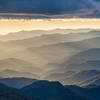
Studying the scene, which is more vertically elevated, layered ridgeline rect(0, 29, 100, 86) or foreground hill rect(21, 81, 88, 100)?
foreground hill rect(21, 81, 88, 100)

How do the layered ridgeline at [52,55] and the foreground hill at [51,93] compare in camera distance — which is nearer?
the foreground hill at [51,93]

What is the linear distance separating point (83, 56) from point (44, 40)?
4108cm

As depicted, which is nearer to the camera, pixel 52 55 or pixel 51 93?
pixel 51 93

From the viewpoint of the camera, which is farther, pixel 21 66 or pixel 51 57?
pixel 51 57

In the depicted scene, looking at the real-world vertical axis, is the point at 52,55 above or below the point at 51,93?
below

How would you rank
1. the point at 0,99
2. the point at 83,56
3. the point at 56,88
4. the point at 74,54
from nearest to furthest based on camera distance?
the point at 0,99
the point at 56,88
the point at 83,56
the point at 74,54

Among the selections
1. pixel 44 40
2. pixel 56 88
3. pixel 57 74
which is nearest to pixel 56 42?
pixel 44 40

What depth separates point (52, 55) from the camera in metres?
160

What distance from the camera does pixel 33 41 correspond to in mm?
189250

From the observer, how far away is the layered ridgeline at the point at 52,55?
11256 cm

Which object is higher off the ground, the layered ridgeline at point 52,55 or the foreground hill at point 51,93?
the foreground hill at point 51,93

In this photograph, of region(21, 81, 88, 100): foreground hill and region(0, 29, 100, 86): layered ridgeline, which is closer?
region(21, 81, 88, 100): foreground hill

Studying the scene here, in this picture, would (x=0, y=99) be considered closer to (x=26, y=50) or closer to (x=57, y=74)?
(x=57, y=74)

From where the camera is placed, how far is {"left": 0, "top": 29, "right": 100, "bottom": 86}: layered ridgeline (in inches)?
4432
